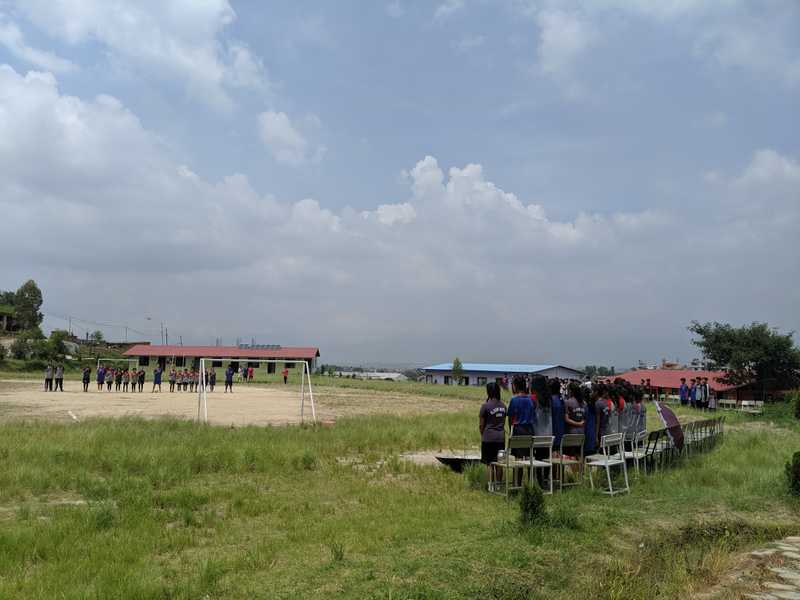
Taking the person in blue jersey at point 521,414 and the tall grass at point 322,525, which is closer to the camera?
the tall grass at point 322,525

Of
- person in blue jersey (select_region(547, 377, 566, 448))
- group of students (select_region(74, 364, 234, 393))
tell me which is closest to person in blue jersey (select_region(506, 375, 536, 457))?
person in blue jersey (select_region(547, 377, 566, 448))

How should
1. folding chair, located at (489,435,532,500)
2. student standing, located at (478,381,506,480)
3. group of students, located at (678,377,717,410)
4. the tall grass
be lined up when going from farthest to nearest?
1. group of students, located at (678,377,717,410)
2. student standing, located at (478,381,506,480)
3. folding chair, located at (489,435,532,500)
4. the tall grass

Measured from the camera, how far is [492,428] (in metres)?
8.88

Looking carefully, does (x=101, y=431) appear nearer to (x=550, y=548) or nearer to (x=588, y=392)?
(x=588, y=392)

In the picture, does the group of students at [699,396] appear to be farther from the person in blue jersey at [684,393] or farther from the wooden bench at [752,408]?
the wooden bench at [752,408]

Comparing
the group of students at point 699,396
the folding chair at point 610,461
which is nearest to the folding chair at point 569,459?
the folding chair at point 610,461

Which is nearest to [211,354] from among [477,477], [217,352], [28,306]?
[217,352]

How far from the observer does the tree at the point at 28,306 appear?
87938 mm

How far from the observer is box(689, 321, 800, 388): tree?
35.2 meters

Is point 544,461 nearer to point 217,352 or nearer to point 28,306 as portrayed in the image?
point 217,352

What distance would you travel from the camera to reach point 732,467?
10766mm

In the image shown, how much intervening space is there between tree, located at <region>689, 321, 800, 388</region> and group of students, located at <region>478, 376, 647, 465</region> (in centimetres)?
2905

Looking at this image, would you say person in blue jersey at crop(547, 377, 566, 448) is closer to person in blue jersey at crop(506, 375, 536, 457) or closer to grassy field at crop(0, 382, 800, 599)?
person in blue jersey at crop(506, 375, 536, 457)

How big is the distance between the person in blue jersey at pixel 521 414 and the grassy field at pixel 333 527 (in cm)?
103
